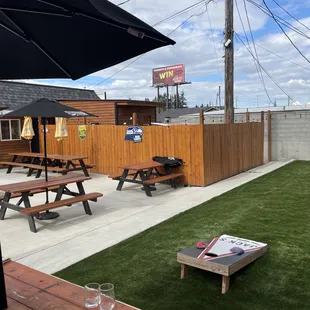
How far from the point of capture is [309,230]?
486cm

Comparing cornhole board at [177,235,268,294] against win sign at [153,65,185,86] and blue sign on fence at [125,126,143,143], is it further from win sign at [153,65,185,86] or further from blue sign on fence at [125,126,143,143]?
win sign at [153,65,185,86]

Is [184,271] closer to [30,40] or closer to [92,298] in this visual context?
[92,298]

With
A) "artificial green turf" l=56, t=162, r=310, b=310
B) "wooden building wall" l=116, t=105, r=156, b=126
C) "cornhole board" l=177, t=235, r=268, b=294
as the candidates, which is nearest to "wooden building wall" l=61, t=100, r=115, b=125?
"wooden building wall" l=116, t=105, r=156, b=126

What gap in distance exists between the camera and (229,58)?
414 inches

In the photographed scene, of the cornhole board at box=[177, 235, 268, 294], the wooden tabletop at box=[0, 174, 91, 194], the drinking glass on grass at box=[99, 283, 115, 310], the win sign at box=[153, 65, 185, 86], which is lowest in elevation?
the cornhole board at box=[177, 235, 268, 294]

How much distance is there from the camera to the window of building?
14.3m

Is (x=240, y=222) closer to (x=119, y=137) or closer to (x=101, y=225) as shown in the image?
(x=101, y=225)

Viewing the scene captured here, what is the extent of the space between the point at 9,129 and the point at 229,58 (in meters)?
9.56

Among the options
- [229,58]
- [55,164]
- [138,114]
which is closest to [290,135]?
[229,58]

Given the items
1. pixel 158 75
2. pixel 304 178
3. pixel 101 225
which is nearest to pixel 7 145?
pixel 101 225

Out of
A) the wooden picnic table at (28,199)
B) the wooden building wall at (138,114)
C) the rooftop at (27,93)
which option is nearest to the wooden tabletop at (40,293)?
the wooden picnic table at (28,199)

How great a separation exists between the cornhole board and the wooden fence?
487cm

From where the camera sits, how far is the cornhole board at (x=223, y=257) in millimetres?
3205

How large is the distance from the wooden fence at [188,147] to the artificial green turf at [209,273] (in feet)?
7.54
